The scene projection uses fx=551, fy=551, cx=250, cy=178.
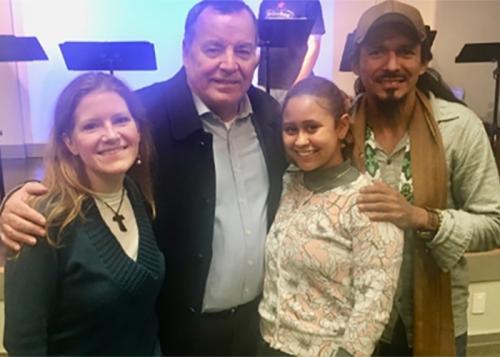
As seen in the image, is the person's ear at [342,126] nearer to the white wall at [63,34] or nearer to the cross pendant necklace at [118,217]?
the cross pendant necklace at [118,217]

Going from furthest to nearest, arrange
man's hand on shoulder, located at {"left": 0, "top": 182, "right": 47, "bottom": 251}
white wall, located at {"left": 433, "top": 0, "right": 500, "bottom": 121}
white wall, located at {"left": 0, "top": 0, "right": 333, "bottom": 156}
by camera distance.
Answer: white wall, located at {"left": 0, "top": 0, "right": 333, "bottom": 156} → white wall, located at {"left": 433, "top": 0, "right": 500, "bottom": 121} → man's hand on shoulder, located at {"left": 0, "top": 182, "right": 47, "bottom": 251}

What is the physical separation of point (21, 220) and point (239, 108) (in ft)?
1.94

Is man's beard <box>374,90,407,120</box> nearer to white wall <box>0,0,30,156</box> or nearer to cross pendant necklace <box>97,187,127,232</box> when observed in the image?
cross pendant necklace <box>97,187,127,232</box>

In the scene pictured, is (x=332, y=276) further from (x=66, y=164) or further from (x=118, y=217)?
(x=66, y=164)

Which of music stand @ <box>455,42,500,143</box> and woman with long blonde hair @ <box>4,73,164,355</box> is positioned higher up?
music stand @ <box>455,42,500,143</box>

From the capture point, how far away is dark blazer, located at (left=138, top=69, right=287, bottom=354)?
4.32 ft

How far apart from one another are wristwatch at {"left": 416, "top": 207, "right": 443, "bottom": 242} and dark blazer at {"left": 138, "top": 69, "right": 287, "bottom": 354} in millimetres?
352

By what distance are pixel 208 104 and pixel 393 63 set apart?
17.5 inches

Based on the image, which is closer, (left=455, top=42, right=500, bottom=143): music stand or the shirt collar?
the shirt collar

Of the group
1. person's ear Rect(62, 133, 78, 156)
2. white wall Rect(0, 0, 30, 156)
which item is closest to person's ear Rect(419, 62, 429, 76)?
Result: person's ear Rect(62, 133, 78, 156)

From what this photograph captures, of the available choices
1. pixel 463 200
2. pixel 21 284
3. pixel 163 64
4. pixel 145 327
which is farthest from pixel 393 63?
pixel 163 64

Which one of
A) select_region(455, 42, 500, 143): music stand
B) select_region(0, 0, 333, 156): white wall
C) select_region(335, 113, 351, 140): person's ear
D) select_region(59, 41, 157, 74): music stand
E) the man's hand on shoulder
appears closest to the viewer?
the man's hand on shoulder

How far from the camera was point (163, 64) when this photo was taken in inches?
194

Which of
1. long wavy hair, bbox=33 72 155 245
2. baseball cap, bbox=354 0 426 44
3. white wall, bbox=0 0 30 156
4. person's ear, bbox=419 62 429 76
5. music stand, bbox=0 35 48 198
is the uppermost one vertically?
baseball cap, bbox=354 0 426 44
